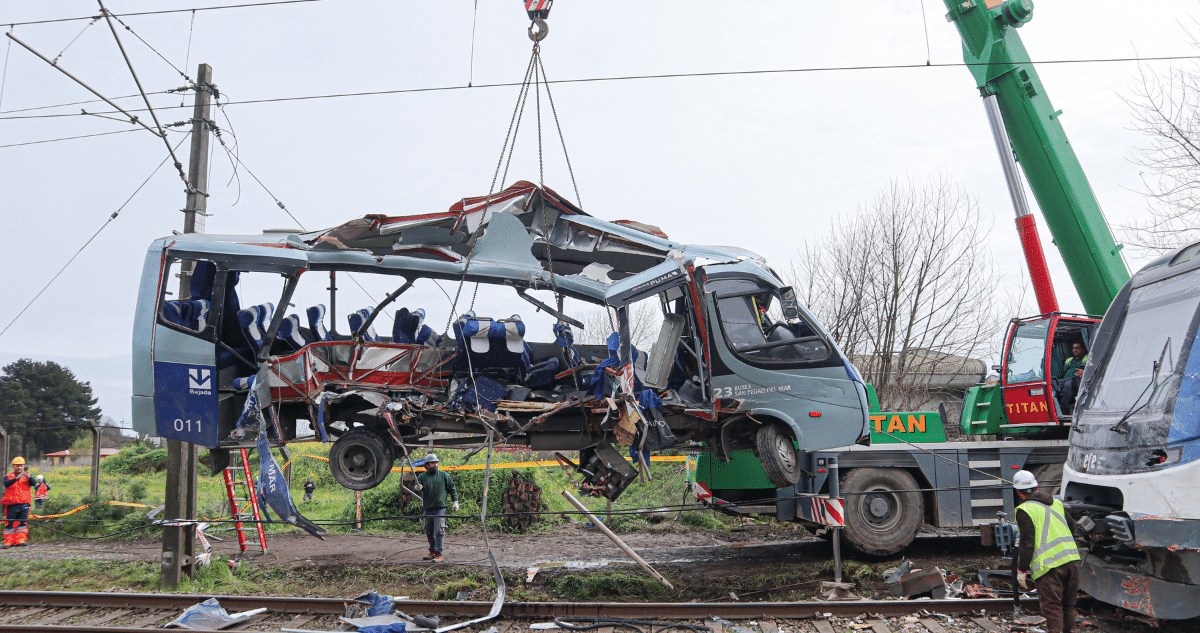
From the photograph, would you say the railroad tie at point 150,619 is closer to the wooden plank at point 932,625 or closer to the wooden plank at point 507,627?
the wooden plank at point 507,627

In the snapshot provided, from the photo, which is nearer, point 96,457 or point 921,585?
point 921,585

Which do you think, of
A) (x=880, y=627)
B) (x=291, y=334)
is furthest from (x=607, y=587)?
(x=291, y=334)

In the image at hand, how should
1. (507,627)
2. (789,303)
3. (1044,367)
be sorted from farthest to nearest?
1. (1044,367)
2. (789,303)
3. (507,627)

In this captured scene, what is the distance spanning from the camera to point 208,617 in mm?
6895

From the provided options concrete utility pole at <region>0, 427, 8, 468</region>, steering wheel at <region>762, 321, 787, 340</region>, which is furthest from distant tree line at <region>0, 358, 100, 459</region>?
steering wheel at <region>762, 321, 787, 340</region>

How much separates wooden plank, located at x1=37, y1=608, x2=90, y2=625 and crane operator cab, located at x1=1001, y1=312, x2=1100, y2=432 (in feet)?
37.5

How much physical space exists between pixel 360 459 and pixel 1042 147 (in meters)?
9.97

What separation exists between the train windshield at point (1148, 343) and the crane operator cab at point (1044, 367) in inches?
101

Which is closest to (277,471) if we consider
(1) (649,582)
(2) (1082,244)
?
(1) (649,582)

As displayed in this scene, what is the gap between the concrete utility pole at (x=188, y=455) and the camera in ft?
29.3

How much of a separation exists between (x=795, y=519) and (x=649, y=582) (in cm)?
212

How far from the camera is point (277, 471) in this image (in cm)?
718

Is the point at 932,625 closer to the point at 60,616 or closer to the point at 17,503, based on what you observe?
the point at 60,616

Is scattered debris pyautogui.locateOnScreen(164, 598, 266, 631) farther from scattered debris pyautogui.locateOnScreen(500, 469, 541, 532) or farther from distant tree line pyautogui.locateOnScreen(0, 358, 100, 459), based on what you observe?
distant tree line pyautogui.locateOnScreen(0, 358, 100, 459)
